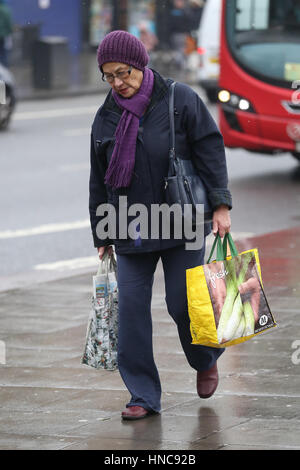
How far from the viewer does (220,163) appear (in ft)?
17.3

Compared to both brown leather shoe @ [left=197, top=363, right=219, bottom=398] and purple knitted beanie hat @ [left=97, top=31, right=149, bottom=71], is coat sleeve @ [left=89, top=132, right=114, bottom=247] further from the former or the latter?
brown leather shoe @ [left=197, top=363, right=219, bottom=398]

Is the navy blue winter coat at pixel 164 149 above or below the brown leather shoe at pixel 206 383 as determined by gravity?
above

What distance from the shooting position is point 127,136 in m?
5.16

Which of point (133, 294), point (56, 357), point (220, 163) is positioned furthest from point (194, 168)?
point (56, 357)

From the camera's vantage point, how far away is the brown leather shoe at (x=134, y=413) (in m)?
5.17

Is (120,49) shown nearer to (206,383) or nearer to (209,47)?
(206,383)

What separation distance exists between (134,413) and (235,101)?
9.48m

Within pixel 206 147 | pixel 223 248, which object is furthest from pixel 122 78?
pixel 223 248

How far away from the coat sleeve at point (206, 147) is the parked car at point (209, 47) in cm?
1732
